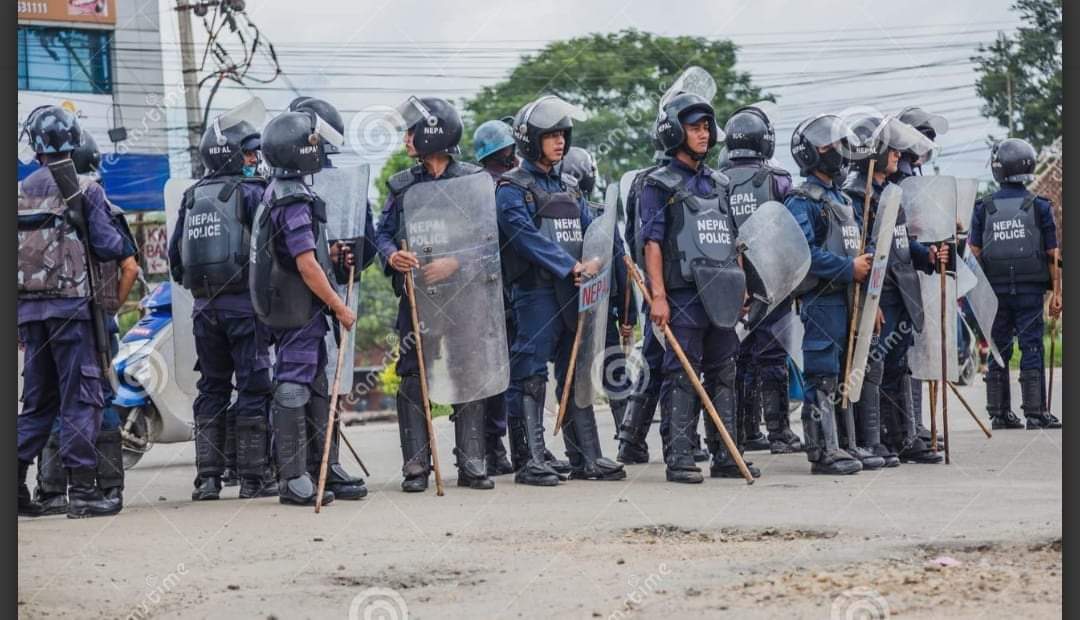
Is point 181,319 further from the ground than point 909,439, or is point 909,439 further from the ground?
point 181,319

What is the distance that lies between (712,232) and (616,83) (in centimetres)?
1838

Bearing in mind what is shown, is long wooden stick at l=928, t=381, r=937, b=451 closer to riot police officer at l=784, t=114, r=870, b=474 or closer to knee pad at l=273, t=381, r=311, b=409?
riot police officer at l=784, t=114, r=870, b=474

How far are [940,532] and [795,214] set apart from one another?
9.99ft

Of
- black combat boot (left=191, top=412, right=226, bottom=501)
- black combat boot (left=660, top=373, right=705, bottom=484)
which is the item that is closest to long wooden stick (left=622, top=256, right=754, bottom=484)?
black combat boot (left=660, top=373, right=705, bottom=484)

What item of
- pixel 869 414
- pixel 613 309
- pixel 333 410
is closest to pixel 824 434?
pixel 869 414

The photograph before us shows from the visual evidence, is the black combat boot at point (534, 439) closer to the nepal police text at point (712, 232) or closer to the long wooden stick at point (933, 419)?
the nepal police text at point (712, 232)

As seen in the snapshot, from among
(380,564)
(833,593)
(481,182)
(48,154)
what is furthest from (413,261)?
(833,593)

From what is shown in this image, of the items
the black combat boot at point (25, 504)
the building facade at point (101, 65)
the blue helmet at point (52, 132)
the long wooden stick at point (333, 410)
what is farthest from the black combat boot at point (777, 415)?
the building facade at point (101, 65)

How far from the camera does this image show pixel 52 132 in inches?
330

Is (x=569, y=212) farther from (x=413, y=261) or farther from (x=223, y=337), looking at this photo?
(x=223, y=337)

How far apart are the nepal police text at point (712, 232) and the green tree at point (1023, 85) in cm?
1124

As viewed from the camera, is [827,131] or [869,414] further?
[869,414]

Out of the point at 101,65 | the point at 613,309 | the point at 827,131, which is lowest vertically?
the point at 613,309
